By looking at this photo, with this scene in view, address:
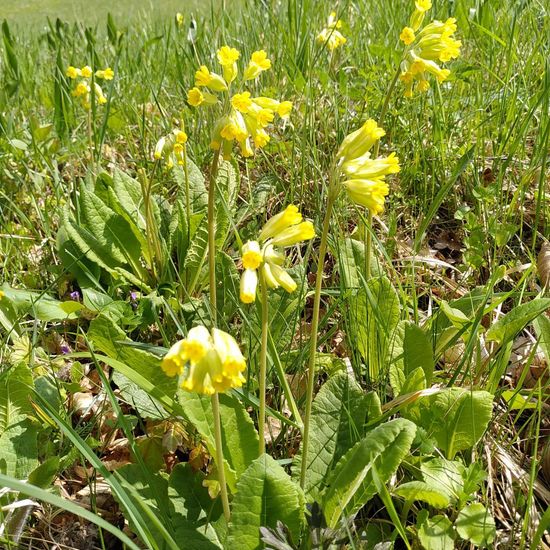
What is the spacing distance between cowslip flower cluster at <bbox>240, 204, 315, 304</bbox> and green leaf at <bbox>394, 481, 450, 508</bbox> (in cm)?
55

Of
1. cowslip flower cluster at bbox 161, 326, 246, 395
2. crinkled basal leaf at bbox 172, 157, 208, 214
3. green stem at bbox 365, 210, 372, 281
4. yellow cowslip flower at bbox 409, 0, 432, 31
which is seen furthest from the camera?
crinkled basal leaf at bbox 172, 157, 208, 214

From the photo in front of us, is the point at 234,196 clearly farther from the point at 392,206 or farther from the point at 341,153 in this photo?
the point at 341,153

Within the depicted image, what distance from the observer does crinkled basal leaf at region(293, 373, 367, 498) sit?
5.69ft

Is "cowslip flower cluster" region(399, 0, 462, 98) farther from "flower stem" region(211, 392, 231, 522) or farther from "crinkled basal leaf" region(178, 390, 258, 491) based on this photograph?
"flower stem" region(211, 392, 231, 522)

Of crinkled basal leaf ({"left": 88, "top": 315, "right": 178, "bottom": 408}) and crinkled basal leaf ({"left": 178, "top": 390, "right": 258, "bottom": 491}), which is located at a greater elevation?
crinkled basal leaf ({"left": 88, "top": 315, "right": 178, "bottom": 408})

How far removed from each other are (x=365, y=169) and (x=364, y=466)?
25.2 inches

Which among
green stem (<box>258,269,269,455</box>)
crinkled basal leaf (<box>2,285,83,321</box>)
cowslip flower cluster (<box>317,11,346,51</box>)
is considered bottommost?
crinkled basal leaf (<box>2,285,83,321</box>)

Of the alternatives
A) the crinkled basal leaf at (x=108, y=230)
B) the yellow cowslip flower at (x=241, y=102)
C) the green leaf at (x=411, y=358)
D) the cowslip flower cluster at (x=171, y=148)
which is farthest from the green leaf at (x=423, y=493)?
the crinkled basal leaf at (x=108, y=230)

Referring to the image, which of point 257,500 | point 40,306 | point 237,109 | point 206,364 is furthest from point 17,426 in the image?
point 237,109

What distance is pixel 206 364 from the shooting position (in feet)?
4.09

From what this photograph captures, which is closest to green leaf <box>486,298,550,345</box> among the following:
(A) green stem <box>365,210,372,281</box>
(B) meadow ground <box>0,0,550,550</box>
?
(B) meadow ground <box>0,0,550,550</box>

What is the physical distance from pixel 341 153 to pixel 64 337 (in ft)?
4.76

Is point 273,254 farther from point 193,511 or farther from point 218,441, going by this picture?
point 193,511

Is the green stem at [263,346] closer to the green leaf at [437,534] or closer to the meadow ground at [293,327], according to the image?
the meadow ground at [293,327]
